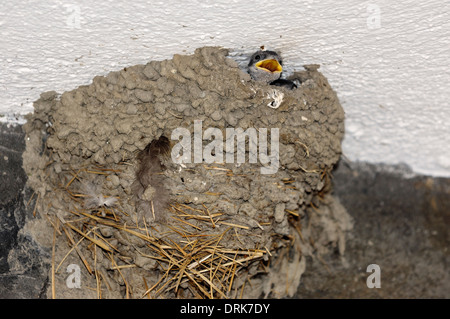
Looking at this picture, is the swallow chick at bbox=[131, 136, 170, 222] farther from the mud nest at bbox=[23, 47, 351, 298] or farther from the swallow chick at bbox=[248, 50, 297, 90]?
the swallow chick at bbox=[248, 50, 297, 90]

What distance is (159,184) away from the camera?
3.65 metres

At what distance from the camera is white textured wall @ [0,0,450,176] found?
9.96 feet

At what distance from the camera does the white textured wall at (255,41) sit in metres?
3.04

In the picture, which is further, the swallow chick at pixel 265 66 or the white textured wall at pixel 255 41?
the swallow chick at pixel 265 66

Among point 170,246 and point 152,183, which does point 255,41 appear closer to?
point 152,183

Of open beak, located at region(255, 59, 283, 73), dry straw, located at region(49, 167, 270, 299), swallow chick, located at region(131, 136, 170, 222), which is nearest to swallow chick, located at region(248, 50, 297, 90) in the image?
open beak, located at region(255, 59, 283, 73)

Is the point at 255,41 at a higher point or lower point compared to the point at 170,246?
higher

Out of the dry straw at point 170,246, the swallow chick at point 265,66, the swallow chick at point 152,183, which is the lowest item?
the dry straw at point 170,246

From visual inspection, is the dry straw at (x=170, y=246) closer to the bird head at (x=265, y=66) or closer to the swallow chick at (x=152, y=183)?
the swallow chick at (x=152, y=183)

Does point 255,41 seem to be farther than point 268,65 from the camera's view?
No

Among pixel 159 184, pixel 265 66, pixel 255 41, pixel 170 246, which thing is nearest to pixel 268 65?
pixel 265 66

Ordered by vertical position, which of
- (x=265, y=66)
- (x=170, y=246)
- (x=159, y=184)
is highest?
(x=265, y=66)

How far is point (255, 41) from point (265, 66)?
0.55ft

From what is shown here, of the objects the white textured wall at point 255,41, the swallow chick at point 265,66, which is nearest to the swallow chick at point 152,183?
the white textured wall at point 255,41
